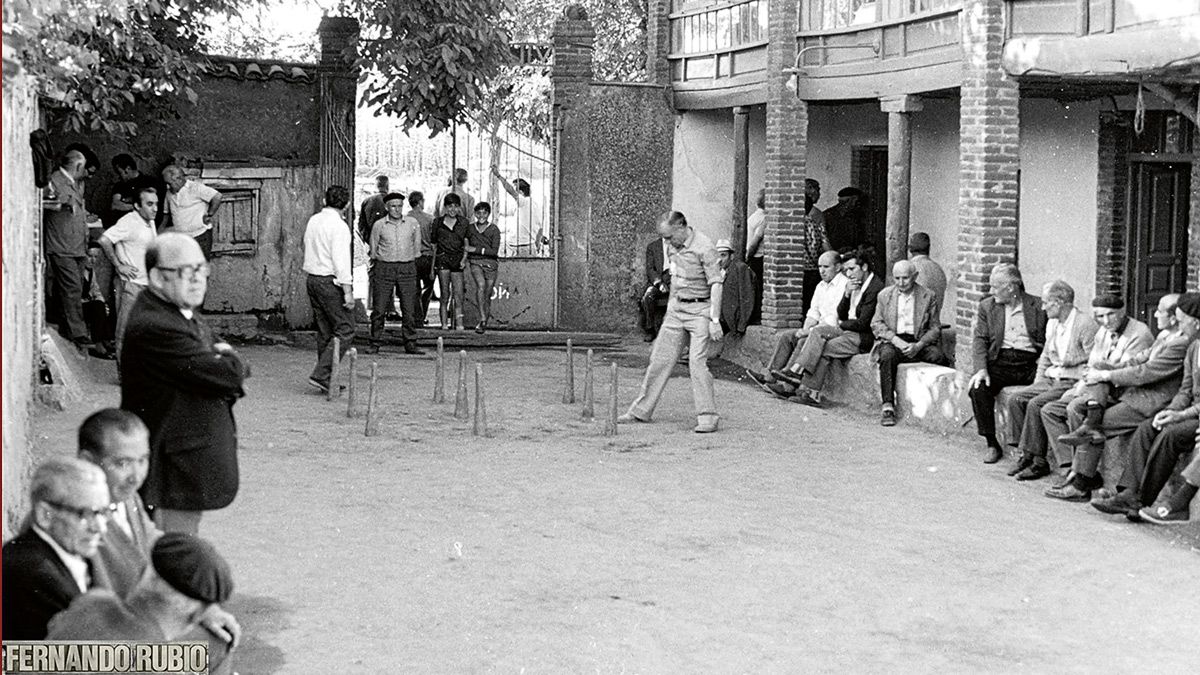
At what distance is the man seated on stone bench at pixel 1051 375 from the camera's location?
454 inches

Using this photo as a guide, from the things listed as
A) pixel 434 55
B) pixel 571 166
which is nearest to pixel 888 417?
pixel 434 55

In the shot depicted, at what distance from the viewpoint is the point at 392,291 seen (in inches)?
747

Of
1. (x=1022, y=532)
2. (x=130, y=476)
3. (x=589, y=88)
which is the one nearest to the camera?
(x=130, y=476)

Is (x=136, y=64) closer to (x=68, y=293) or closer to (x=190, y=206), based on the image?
(x=190, y=206)

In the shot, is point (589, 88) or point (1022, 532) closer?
point (1022, 532)

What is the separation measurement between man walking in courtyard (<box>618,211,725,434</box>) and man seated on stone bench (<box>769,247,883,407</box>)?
6.07ft

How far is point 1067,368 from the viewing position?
38.2 feet

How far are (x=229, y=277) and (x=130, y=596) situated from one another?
15450mm

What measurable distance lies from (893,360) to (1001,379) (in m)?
1.84

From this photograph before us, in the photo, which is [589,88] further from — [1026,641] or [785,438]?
[1026,641]

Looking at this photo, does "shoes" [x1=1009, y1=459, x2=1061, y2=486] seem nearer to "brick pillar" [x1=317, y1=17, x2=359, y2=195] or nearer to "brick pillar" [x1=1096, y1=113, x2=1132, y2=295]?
"brick pillar" [x1=1096, y1=113, x2=1132, y2=295]

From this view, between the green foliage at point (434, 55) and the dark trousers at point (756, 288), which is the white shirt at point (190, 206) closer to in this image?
the green foliage at point (434, 55)

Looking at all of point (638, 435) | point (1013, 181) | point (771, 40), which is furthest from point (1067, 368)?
point (771, 40)

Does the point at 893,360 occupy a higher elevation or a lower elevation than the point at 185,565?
lower
